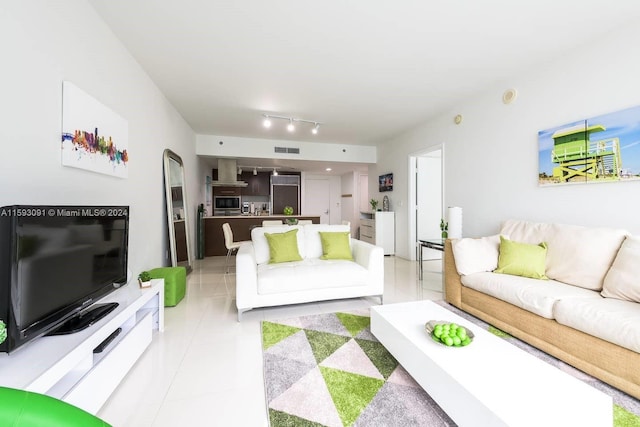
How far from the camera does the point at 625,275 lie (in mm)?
1800

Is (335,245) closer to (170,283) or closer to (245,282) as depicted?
(245,282)

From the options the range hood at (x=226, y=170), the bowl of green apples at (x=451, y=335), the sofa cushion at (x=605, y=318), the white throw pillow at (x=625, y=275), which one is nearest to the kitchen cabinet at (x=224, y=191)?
the range hood at (x=226, y=170)

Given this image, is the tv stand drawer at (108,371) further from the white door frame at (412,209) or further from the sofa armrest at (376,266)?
the white door frame at (412,209)

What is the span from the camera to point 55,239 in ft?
4.21

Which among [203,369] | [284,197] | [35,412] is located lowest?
[203,369]

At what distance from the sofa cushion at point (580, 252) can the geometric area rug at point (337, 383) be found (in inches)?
65.9

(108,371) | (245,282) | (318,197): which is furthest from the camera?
(318,197)

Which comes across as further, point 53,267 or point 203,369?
point 203,369

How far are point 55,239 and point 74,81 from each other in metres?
1.19

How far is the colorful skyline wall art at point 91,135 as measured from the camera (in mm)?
1710

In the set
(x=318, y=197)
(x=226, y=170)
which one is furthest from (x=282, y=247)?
(x=318, y=197)

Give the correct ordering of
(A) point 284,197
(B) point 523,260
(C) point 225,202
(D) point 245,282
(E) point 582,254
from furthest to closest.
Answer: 1. (A) point 284,197
2. (C) point 225,202
3. (D) point 245,282
4. (B) point 523,260
5. (E) point 582,254

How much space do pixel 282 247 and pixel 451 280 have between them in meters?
1.89

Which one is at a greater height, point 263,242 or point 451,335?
point 263,242
